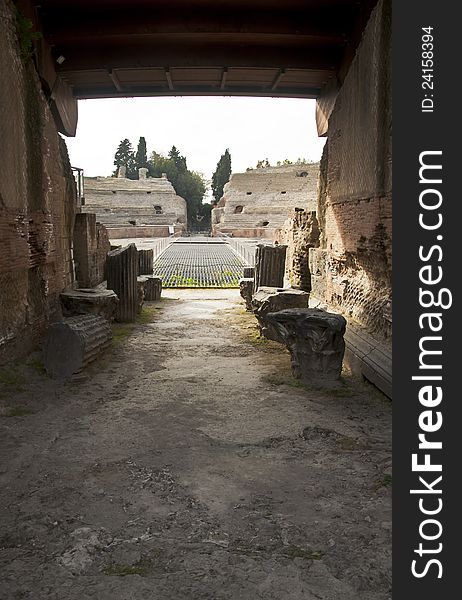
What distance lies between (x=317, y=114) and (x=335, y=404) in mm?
6195

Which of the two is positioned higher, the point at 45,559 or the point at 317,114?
the point at 317,114

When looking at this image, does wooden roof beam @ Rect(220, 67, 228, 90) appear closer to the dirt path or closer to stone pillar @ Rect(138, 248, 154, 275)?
stone pillar @ Rect(138, 248, 154, 275)

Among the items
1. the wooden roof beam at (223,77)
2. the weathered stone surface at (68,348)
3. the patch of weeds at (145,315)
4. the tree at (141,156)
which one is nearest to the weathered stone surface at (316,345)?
the weathered stone surface at (68,348)

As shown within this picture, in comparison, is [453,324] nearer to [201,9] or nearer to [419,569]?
[419,569]

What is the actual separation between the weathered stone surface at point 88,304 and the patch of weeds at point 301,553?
15.8 feet

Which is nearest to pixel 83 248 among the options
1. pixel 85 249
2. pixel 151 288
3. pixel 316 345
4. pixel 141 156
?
pixel 85 249

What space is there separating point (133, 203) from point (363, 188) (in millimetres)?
34626

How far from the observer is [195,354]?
261 inches

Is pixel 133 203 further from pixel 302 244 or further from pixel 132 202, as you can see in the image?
pixel 302 244

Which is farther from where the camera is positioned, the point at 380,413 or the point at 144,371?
the point at 144,371

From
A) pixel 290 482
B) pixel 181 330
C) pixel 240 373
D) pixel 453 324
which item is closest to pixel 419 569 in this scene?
pixel 453 324

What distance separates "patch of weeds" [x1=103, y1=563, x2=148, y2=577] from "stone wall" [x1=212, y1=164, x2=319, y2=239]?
106 feet

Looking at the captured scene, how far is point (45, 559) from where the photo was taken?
8.10ft

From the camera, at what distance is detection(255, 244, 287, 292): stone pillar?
9.59 m
